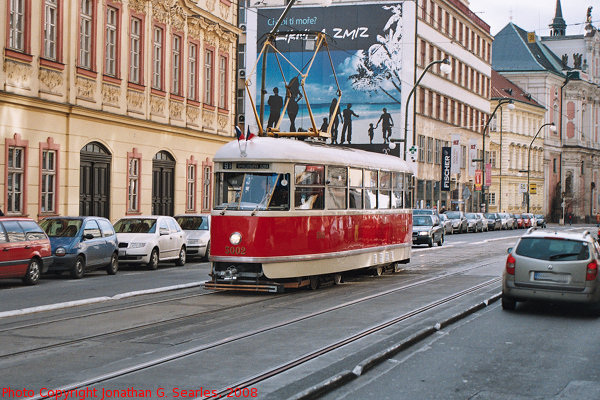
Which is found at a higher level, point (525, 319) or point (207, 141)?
point (207, 141)

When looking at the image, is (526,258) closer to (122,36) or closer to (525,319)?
(525,319)

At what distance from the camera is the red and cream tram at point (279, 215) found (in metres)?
17.8

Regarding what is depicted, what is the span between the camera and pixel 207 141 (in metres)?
41.0

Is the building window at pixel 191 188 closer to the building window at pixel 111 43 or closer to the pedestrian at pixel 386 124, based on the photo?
the building window at pixel 111 43

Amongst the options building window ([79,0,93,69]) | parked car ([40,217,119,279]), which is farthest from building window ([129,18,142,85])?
parked car ([40,217,119,279])

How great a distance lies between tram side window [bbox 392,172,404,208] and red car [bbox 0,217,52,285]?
8.68 meters

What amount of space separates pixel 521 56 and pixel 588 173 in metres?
21.7

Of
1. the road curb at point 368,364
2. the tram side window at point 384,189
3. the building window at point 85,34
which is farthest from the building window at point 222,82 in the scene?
the road curb at point 368,364

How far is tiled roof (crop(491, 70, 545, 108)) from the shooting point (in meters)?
103

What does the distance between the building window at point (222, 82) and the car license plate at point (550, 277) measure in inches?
1126

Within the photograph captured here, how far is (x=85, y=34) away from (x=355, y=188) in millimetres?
14449

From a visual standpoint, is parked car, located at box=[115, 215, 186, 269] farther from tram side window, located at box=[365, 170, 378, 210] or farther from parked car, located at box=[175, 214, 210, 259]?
tram side window, located at box=[365, 170, 378, 210]

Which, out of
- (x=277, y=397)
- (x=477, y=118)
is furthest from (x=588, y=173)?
(x=277, y=397)

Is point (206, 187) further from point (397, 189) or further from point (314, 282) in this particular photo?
point (314, 282)
